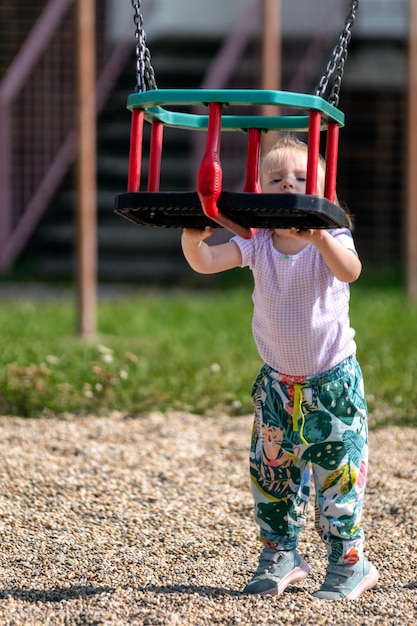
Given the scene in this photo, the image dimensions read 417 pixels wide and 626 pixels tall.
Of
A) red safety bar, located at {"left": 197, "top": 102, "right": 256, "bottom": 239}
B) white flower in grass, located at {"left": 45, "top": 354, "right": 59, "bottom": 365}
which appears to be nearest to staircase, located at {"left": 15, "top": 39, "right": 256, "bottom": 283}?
white flower in grass, located at {"left": 45, "top": 354, "right": 59, "bottom": 365}

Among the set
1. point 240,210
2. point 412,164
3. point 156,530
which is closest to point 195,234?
point 240,210

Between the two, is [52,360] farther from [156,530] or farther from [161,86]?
[161,86]

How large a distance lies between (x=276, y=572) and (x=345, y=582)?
0.19 metres

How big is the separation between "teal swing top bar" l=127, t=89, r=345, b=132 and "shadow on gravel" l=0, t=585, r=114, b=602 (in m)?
1.27

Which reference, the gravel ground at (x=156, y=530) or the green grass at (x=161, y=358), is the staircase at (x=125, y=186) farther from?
the gravel ground at (x=156, y=530)

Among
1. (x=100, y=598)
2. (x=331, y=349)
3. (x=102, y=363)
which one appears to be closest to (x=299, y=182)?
(x=331, y=349)

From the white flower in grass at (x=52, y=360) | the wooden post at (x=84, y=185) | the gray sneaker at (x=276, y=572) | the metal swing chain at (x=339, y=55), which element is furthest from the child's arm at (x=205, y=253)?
the wooden post at (x=84, y=185)

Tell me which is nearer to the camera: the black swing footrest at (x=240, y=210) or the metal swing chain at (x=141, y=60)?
the black swing footrest at (x=240, y=210)

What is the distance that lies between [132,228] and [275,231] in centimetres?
773

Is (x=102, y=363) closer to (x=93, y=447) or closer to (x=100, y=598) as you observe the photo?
(x=93, y=447)

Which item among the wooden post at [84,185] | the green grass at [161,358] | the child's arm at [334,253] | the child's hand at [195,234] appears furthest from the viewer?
the wooden post at [84,185]

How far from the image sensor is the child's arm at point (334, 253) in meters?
2.54

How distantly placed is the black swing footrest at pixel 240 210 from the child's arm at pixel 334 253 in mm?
57

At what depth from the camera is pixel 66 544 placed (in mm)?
3227
